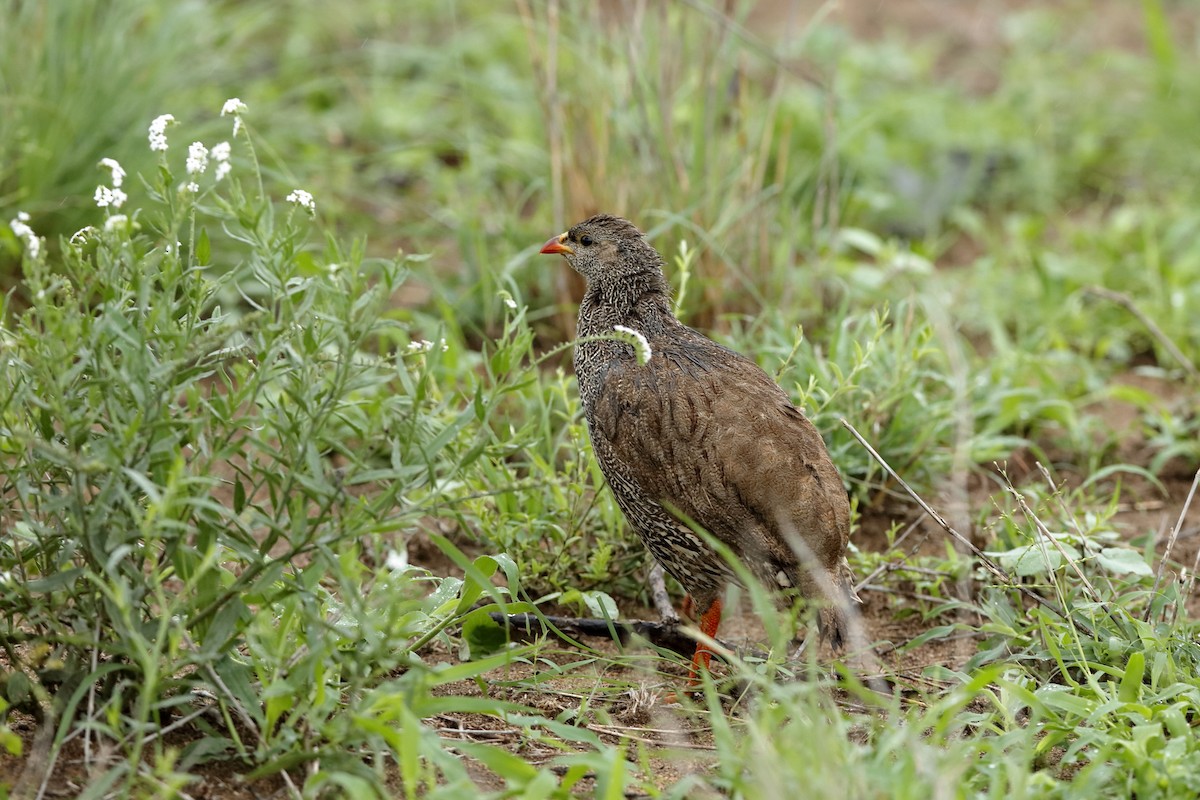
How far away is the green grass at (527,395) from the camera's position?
289 centimetres

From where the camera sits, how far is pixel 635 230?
4492mm

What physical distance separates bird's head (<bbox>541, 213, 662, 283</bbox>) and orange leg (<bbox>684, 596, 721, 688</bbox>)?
1122mm

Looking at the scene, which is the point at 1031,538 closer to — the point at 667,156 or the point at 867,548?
the point at 867,548

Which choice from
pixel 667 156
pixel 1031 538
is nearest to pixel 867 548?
pixel 1031 538

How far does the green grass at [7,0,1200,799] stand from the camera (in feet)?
9.49

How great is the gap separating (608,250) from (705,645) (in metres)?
1.38

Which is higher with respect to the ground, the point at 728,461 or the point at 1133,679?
the point at 728,461

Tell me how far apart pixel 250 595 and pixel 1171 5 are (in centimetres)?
911

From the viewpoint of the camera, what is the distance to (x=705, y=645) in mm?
3738

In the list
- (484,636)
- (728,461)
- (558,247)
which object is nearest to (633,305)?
(558,247)

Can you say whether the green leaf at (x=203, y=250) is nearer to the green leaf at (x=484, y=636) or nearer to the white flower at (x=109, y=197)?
the white flower at (x=109, y=197)

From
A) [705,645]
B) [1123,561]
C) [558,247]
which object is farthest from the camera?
[558,247]

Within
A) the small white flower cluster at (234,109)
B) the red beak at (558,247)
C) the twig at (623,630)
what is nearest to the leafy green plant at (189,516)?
the small white flower cluster at (234,109)

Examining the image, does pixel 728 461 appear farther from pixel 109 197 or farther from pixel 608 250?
pixel 109 197
